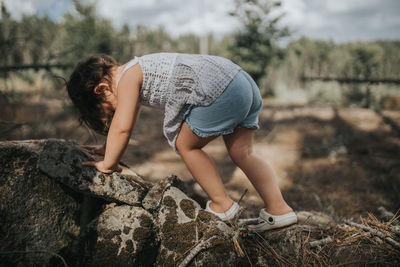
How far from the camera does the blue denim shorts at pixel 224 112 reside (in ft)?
5.16

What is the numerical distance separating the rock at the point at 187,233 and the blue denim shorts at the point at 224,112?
50cm

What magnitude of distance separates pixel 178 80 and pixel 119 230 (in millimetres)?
994

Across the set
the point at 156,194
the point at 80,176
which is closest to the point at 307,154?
the point at 156,194

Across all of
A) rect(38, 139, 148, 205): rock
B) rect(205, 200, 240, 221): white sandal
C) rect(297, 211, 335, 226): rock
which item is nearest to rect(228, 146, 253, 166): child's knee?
rect(205, 200, 240, 221): white sandal

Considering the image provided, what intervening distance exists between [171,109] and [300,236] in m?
1.15

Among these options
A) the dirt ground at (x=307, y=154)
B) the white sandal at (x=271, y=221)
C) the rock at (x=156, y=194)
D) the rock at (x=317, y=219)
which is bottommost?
the dirt ground at (x=307, y=154)

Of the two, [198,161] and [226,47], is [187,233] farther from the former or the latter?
[226,47]

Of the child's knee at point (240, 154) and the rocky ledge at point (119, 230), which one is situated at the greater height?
the child's knee at point (240, 154)

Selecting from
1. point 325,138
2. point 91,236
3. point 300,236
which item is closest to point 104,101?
point 91,236

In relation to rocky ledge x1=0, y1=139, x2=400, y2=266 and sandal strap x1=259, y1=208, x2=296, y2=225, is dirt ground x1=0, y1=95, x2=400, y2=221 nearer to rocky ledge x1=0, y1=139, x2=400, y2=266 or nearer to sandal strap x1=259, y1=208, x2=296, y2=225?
sandal strap x1=259, y1=208, x2=296, y2=225

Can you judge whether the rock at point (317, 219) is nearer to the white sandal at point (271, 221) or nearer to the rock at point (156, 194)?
the white sandal at point (271, 221)

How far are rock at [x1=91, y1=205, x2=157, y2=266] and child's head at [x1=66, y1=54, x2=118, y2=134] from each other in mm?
727

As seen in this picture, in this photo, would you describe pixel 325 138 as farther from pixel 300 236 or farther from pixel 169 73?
pixel 169 73

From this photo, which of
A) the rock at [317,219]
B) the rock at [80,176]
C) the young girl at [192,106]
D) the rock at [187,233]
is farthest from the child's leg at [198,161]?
the rock at [317,219]
